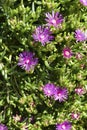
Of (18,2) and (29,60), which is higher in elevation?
(18,2)

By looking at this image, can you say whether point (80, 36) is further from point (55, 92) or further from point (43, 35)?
point (55, 92)

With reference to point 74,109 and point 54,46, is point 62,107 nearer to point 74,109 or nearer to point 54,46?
point 74,109

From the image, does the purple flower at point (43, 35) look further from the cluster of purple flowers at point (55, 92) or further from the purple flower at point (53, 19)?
the cluster of purple flowers at point (55, 92)

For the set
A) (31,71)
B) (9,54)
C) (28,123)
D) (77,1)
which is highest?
(77,1)

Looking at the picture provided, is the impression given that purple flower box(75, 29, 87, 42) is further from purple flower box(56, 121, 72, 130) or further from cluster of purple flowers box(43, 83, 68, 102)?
purple flower box(56, 121, 72, 130)

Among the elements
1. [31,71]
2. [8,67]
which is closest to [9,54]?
[8,67]

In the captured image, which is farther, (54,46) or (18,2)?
(18,2)

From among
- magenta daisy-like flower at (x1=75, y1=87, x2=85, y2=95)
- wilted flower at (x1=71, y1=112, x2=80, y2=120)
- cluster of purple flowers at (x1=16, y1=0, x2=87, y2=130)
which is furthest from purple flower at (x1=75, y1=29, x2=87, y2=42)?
wilted flower at (x1=71, y1=112, x2=80, y2=120)
